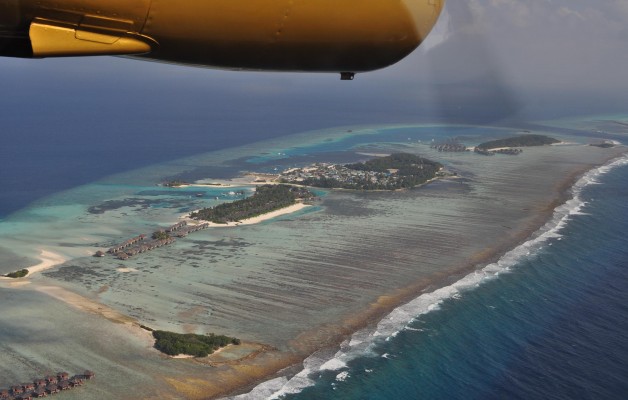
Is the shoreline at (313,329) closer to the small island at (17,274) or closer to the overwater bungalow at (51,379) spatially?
the small island at (17,274)

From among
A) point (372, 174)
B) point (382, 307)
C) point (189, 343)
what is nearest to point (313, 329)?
point (382, 307)

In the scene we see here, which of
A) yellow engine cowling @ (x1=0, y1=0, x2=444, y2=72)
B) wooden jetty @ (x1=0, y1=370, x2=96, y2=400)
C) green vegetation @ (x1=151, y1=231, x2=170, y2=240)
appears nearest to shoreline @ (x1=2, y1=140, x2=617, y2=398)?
wooden jetty @ (x1=0, y1=370, x2=96, y2=400)

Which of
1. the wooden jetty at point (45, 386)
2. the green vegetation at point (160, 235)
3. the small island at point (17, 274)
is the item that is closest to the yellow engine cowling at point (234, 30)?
the wooden jetty at point (45, 386)

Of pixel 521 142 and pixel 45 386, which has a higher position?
pixel 521 142

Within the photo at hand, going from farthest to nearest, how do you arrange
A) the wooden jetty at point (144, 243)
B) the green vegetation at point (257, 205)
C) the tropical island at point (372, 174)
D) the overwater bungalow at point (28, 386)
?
the tropical island at point (372, 174) < the green vegetation at point (257, 205) < the wooden jetty at point (144, 243) < the overwater bungalow at point (28, 386)

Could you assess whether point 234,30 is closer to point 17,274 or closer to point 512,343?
point 512,343

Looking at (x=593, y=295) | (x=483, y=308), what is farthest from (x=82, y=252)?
(x=593, y=295)
